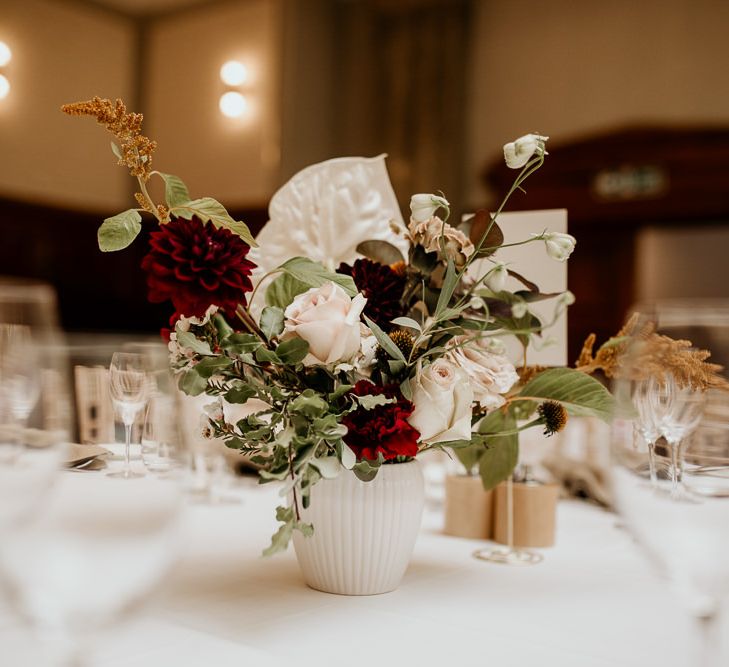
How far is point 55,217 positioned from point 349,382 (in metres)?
3.63

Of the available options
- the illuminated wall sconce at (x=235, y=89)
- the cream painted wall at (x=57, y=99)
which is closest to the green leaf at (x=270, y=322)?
the cream painted wall at (x=57, y=99)

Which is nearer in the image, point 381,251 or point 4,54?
point 381,251

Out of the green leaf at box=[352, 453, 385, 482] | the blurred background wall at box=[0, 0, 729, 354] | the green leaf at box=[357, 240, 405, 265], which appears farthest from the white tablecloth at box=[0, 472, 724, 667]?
the blurred background wall at box=[0, 0, 729, 354]

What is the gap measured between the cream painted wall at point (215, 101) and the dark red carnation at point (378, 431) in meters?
3.36

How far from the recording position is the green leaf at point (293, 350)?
66 cm

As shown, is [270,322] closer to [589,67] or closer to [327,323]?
[327,323]

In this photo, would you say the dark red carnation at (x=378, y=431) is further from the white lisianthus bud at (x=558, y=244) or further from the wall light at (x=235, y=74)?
the wall light at (x=235, y=74)

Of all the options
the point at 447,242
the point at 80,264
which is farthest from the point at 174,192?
the point at 80,264

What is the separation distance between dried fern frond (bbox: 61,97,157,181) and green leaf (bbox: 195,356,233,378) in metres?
0.16

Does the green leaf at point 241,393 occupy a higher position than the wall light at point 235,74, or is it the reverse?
the wall light at point 235,74

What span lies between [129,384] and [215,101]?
13.2 feet

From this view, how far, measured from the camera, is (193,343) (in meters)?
0.66

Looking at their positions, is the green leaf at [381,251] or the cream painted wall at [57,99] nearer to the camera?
the green leaf at [381,251]

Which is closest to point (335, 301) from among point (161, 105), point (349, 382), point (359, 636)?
point (349, 382)
